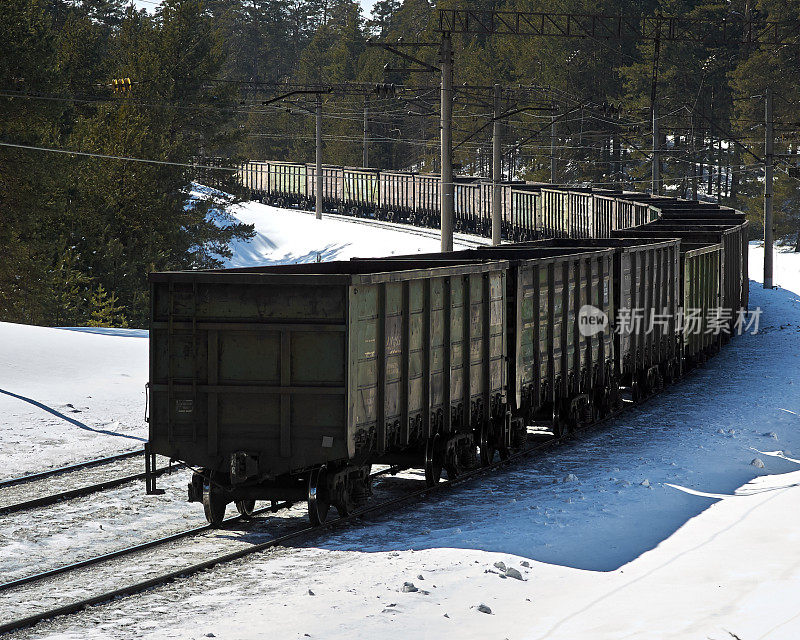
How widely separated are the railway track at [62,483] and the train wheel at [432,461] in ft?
11.1

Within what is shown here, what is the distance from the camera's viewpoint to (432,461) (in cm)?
1598

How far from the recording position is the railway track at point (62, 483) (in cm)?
1573

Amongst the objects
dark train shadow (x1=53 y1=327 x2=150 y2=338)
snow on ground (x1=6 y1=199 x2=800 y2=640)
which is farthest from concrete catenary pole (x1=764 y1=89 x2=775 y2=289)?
snow on ground (x1=6 y1=199 x2=800 y2=640)

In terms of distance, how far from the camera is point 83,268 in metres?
48.1

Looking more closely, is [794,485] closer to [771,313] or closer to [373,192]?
[771,313]

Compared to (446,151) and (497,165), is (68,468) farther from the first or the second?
(497,165)

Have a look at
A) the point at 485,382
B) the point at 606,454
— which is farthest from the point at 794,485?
the point at 485,382

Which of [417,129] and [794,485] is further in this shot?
[417,129]

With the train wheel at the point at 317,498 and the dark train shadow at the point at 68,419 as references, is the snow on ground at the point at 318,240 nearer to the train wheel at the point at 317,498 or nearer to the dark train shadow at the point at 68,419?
the dark train shadow at the point at 68,419

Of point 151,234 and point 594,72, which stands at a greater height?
point 594,72

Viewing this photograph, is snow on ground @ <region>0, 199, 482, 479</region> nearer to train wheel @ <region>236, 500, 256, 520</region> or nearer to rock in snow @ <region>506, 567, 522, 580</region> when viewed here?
train wheel @ <region>236, 500, 256, 520</region>

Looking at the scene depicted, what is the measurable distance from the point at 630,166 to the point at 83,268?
2967 inches

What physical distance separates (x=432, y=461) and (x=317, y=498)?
2.60 m

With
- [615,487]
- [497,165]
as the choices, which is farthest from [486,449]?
[497,165]
